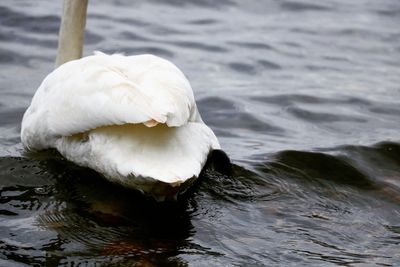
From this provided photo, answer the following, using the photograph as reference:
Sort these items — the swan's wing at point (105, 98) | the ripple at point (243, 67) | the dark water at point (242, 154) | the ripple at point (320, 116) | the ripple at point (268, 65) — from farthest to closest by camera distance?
1. the ripple at point (268, 65)
2. the ripple at point (243, 67)
3. the ripple at point (320, 116)
4. the swan's wing at point (105, 98)
5. the dark water at point (242, 154)

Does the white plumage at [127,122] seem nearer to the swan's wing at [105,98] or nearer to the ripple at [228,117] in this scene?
the swan's wing at [105,98]

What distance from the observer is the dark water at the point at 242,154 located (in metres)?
4.89

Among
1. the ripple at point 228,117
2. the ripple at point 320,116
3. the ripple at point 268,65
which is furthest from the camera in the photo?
the ripple at point 268,65

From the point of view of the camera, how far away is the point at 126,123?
5125mm

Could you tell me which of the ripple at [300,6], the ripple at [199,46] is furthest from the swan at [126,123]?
the ripple at [300,6]

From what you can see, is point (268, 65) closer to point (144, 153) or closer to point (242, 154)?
point (242, 154)

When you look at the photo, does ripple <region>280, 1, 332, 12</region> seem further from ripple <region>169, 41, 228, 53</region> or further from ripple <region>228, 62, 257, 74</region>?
ripple <region>228, 62, 257, 74</region>

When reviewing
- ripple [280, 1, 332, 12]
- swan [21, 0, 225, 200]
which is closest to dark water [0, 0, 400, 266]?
swan [21, 0, 225, 200]

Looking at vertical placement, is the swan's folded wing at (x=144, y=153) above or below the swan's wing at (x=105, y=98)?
below

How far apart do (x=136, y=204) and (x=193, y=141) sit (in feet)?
1.75

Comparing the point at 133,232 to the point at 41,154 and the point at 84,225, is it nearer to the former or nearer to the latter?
the point at 84,225

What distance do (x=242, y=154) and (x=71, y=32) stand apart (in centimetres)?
171

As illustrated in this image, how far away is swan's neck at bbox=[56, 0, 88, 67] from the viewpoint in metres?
7.09

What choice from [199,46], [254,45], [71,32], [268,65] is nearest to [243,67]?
[268,65]
